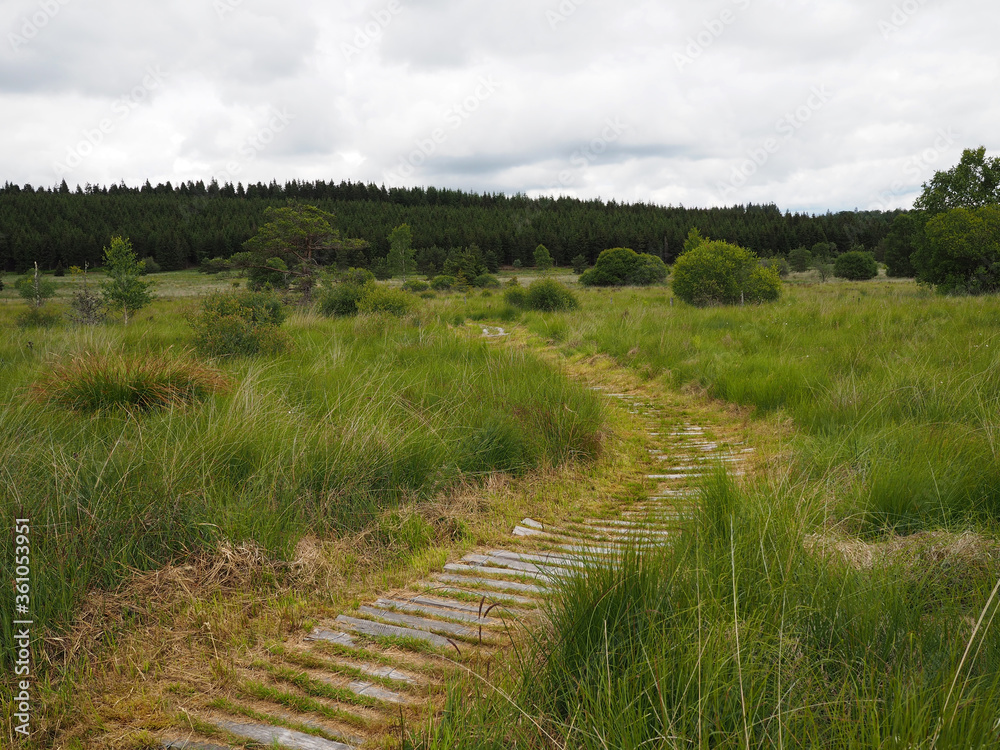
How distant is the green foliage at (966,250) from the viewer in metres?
22.8

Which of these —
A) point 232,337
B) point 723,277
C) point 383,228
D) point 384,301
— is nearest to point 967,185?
point 723,277

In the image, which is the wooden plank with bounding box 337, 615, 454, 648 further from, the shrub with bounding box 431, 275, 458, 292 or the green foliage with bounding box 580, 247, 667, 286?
the green foliage with bounding box 580, 247, 667, 286

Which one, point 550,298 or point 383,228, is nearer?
point 550,298

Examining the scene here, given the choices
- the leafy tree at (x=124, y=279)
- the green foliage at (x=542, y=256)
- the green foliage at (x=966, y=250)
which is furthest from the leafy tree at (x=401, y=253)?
the green foliage at (x=966, y=250)

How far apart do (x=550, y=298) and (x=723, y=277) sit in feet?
22.5

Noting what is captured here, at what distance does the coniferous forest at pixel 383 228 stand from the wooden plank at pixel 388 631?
66.4 m

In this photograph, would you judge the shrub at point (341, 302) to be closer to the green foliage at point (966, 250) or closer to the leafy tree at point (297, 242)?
the leafy tree at point (297, 242)

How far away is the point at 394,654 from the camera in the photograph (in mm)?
2469

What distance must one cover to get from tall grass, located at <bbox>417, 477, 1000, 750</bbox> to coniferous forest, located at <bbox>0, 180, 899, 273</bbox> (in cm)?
6718

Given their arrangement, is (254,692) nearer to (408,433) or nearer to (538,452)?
(408,433)

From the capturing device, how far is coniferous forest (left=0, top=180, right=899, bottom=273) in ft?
267

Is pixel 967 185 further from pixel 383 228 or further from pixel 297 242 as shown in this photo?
pixel 383 228

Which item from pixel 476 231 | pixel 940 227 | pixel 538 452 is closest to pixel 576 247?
pixel 476 231

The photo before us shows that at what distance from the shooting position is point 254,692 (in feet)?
7.39
